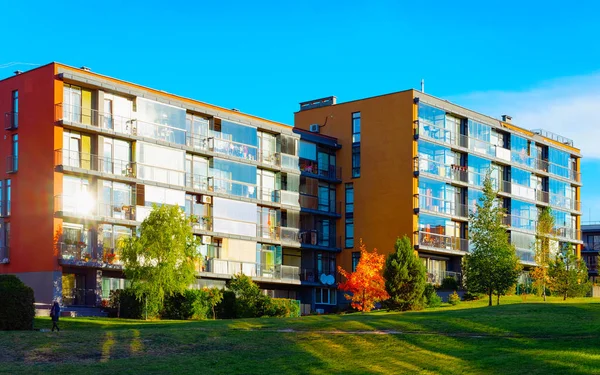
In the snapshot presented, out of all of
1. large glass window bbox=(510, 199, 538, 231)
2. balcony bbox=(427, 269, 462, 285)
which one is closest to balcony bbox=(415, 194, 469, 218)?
balcony bbox=(427, 269, 462, 285)

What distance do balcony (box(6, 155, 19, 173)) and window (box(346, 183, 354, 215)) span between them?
2802cm

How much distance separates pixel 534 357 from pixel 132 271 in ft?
95.8

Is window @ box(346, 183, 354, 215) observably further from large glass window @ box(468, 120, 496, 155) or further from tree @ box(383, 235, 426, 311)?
tree @ box(383, 235, 426, 311)

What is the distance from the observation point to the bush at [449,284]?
72500mm

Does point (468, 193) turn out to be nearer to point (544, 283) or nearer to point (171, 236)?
point (544, 283)

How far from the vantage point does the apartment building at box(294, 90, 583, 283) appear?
71688mm

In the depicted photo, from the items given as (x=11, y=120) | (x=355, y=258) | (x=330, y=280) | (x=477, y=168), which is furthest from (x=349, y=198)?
(x=11, y=120)

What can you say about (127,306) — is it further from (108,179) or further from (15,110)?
(15,110)

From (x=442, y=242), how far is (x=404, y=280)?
14.3 metres

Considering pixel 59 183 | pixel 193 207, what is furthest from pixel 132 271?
pixel 193 207

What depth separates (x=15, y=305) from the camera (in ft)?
130

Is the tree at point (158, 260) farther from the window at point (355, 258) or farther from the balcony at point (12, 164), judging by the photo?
the window at point (355, 258)

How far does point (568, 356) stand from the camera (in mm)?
27375

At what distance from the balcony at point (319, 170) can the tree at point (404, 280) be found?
13.8 meters
